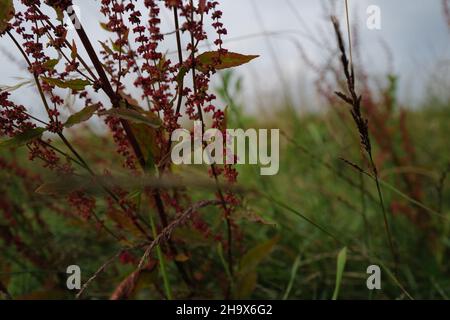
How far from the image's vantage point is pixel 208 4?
2.78 ft

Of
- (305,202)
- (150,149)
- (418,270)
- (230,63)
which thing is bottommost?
(418,270)

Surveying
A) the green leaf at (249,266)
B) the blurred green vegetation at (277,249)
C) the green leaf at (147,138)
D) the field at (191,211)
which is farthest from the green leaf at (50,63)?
the green leaf at (249,266)

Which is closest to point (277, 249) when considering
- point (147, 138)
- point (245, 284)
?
point (245, 284)

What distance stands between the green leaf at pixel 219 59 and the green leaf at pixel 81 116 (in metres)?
0.19

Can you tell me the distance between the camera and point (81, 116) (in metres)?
0.88

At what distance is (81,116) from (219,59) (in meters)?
0.25

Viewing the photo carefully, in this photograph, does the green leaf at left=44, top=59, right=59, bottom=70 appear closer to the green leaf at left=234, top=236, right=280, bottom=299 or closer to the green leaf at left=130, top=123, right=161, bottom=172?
the green leaf at left=130, top=123, right=161, bottom=172

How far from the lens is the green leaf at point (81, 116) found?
0.87 metres

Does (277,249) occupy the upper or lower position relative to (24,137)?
lower

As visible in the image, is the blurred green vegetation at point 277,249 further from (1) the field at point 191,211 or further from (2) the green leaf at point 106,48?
(2) the green leaf at point 106,48

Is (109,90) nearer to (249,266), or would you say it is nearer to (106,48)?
(106,48)

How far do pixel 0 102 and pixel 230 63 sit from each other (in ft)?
1.28
